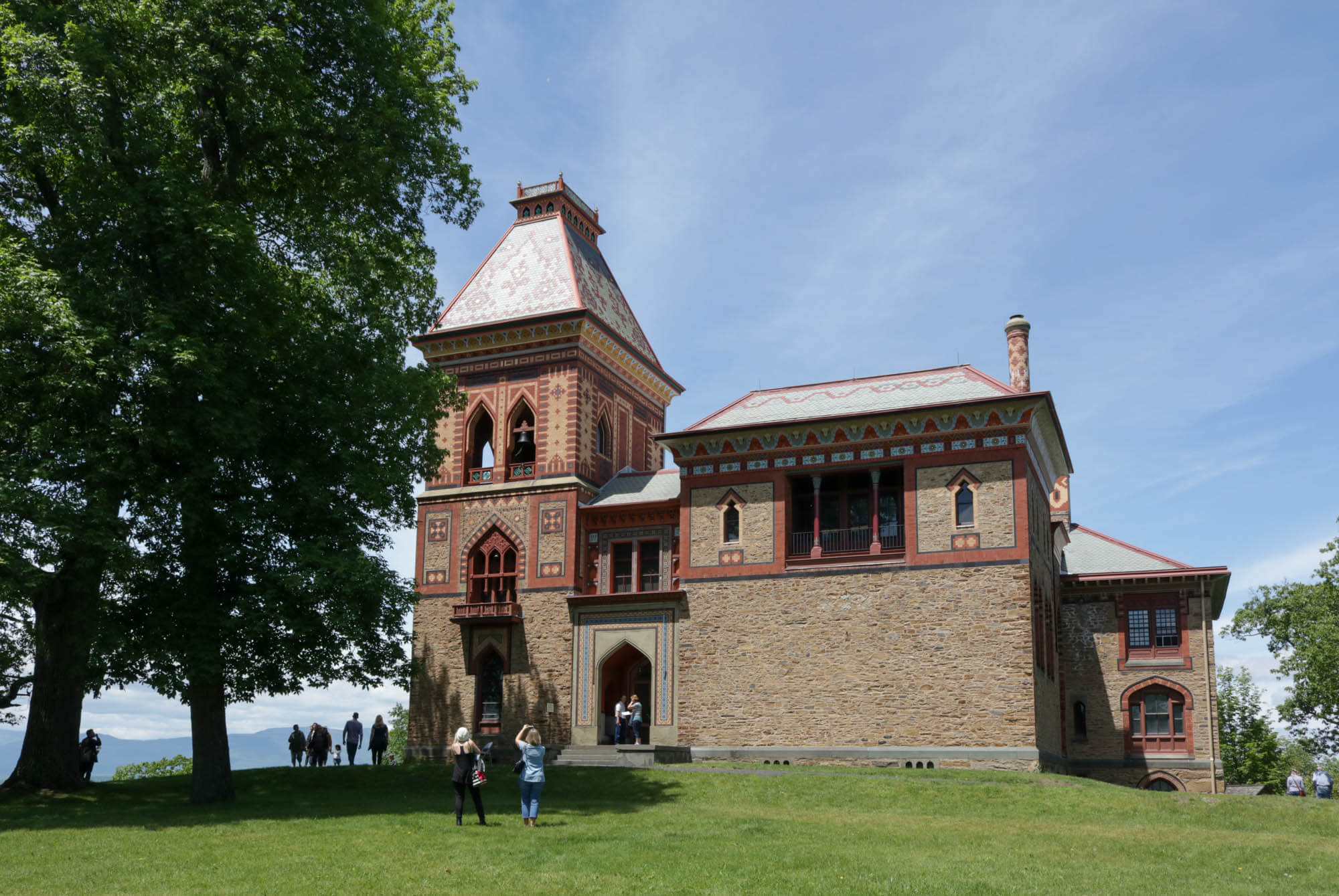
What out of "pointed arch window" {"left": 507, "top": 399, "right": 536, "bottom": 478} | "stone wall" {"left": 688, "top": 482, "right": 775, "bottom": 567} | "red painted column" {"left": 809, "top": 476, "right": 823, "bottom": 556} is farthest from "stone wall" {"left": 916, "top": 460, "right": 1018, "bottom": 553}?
"pointed arch window" {"left": 507, "top": 399, "right": 536, "bottom": 478}

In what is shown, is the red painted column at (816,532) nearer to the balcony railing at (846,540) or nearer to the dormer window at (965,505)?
the balcony railing at (846,540)

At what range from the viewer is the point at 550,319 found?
122ft

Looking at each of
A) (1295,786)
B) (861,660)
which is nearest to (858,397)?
(861,660)

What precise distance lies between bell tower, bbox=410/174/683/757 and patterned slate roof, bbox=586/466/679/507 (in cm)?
48

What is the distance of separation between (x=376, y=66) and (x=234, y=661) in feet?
42.7

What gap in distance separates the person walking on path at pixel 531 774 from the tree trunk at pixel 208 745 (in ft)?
24.6

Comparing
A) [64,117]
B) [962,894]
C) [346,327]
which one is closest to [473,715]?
[346,327]

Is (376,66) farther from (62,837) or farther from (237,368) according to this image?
(62,837)

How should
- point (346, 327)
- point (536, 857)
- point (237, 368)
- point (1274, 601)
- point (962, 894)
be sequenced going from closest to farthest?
point (962, 894) < point (536, 857) < point (237, 368) < point (346, 327) < point (1274, 601)

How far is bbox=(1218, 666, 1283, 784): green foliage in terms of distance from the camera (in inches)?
1961

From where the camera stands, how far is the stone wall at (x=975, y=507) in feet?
98.1

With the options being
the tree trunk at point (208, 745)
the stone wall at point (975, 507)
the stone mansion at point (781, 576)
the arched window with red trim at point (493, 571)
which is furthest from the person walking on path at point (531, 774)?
the arched window with red trim at point (493, 571)

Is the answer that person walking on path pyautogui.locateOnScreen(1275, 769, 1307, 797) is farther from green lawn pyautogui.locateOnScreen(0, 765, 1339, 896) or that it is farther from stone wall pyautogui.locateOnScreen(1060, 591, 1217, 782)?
green lawn pyautogui.locateOnScreen(0, 765, 1339, 896)

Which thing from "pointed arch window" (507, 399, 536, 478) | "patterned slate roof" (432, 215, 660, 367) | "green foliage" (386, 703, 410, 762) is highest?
"patterned slate roof" (432, 215, 660, 367)
